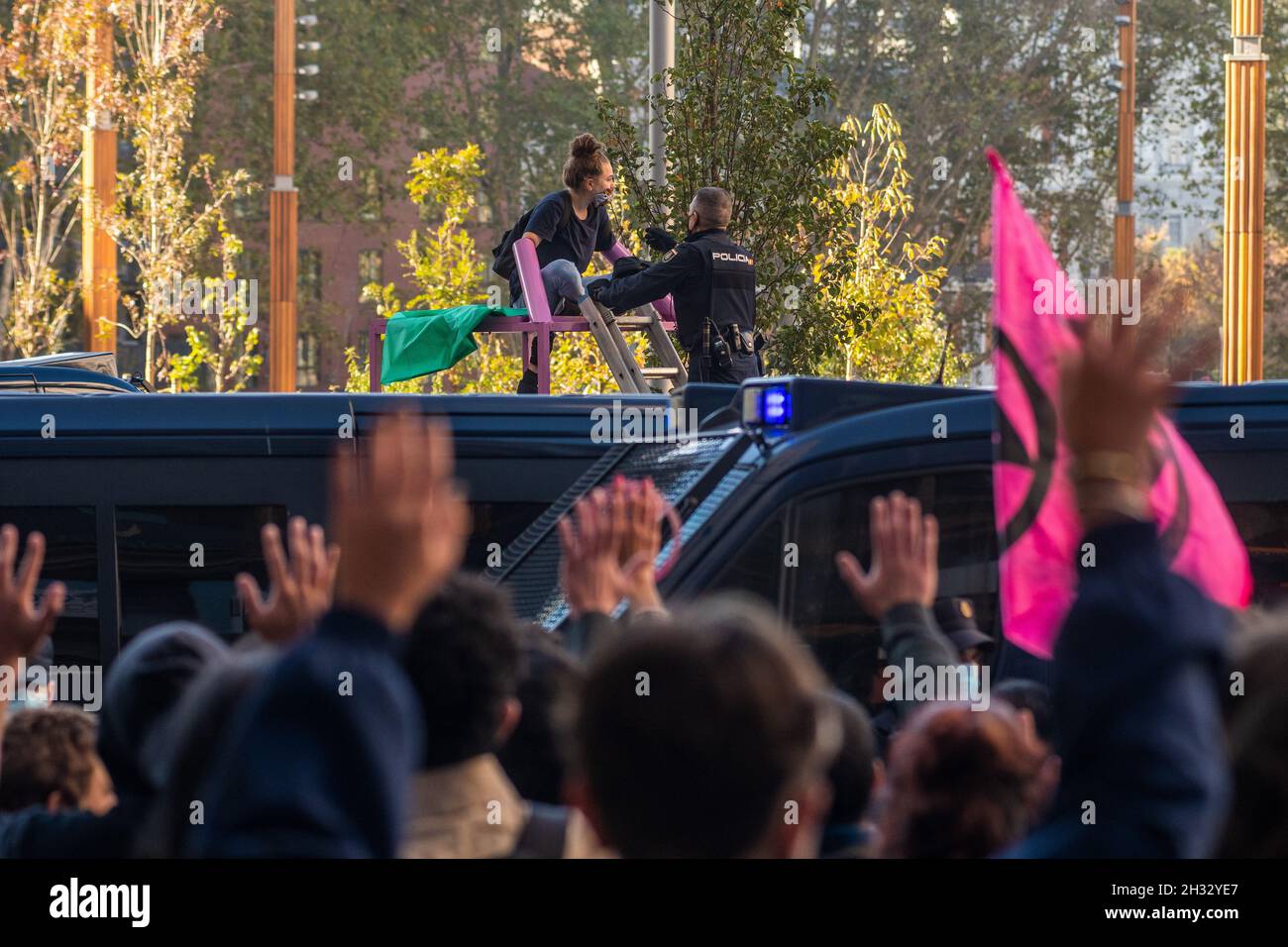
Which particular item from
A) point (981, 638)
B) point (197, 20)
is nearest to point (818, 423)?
point (981, 638)

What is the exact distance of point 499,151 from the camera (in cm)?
4628

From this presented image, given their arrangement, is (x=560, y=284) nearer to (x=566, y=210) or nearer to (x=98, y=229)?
(x=566, y=210)

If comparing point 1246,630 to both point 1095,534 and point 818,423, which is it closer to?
point 1095,534

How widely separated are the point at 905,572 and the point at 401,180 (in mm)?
44994

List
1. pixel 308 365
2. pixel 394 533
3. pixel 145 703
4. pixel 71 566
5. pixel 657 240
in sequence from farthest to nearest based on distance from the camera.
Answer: pixel 308 365, pixel 657 240, pixel 71 566, pixel 145 703, pixel 394 533

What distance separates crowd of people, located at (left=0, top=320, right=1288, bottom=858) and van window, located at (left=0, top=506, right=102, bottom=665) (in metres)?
3.14

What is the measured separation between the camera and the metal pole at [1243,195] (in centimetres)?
1612

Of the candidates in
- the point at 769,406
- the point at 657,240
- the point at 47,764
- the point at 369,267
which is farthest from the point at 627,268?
the point at 369,267

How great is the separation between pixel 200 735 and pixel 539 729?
1.79 meters

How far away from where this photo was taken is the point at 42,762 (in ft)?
10.3

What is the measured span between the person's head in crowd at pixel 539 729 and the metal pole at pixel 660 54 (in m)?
8.27

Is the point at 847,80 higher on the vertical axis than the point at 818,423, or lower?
higher

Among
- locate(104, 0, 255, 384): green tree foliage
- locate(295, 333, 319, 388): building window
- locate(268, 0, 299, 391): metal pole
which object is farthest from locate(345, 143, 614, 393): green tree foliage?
locate(295, 333, 319, 388): building window

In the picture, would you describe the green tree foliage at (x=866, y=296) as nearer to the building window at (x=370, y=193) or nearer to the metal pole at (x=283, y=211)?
the metal pole at (x=283, y=211)
